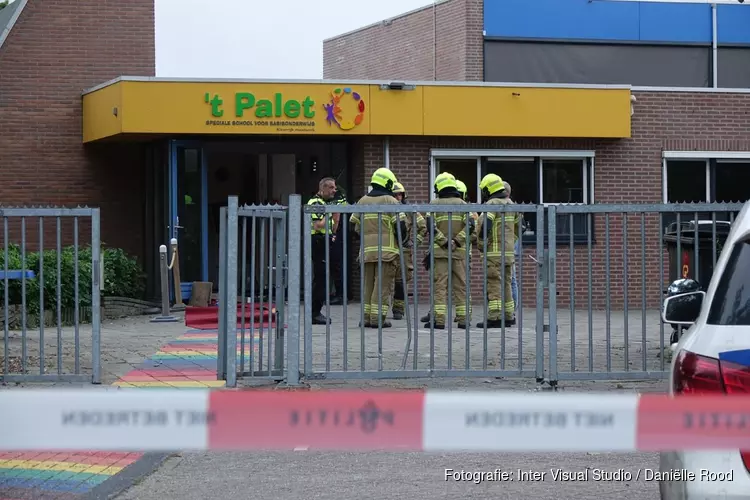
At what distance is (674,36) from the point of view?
23500 mm

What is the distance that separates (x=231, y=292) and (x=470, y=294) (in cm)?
204

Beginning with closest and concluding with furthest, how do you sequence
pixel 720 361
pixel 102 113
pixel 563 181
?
pixel 720 361
pixel 102 113
pixel 563 181

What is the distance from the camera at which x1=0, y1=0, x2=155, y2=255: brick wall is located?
1825 centimetres

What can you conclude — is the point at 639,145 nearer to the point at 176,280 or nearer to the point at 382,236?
the point at 176,280

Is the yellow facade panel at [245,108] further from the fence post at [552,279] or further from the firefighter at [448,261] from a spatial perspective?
the fence post at [552,279]

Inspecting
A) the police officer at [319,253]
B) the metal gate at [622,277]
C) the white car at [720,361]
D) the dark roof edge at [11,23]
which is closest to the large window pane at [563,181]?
the police officer at [319,253]

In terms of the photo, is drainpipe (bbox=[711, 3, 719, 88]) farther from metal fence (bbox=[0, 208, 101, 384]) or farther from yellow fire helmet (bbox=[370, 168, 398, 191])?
yellow fire helmet (bbox=[370, 168, 398, 191])

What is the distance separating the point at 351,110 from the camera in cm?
1677

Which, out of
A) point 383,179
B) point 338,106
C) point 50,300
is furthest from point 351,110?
point 50,300

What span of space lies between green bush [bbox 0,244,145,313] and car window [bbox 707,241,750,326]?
31.3 feet

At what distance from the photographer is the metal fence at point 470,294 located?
9.14 metres

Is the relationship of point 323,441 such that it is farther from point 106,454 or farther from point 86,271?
point 86,271

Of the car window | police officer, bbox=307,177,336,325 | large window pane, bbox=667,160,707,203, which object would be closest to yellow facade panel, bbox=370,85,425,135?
police officer, bbox=307,177,336,325

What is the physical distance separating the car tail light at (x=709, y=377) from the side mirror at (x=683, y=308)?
1.09 meters
